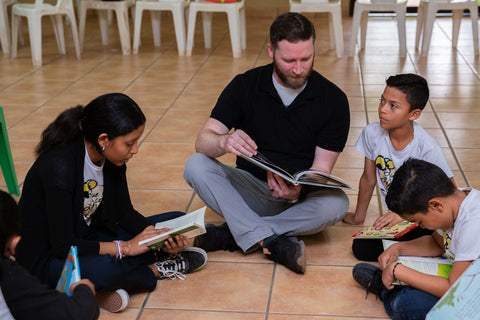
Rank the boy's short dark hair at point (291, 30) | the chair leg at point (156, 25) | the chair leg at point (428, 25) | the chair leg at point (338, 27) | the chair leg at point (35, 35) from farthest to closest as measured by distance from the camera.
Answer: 1. the chair leg at point (156, 25)
2. the chair leg at point (338, 27)
3. the chair leg at point (428, 25)
4. the chair leg at point (35, 35)
5. the boy's short dark hair at point (291, 30)

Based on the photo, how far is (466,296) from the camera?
1.44 meters

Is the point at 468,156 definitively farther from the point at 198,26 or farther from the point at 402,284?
the point at 198,26

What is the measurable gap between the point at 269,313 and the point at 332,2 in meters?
4.20

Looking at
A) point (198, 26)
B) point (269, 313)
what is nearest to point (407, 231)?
point (269, 313)

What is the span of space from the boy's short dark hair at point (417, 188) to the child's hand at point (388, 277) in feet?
0.68

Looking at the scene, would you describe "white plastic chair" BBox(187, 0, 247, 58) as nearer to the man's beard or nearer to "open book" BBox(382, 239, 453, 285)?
the man's beard

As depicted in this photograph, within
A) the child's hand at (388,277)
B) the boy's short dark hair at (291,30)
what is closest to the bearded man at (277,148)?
the boy's short dark hair at (291,30)

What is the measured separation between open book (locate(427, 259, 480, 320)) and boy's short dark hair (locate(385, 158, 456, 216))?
0.66ft

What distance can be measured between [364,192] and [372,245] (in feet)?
0.86

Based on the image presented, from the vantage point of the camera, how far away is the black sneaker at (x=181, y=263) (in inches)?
77.0

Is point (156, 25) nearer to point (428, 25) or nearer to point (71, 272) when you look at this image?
point (428, 25)

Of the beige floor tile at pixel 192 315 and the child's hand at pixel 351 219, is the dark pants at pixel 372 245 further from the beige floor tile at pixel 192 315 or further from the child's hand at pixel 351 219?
the beige floor tile at pixel 192 315

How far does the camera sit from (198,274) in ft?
6.56

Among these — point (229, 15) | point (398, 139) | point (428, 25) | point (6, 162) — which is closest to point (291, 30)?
point (398, 139)
